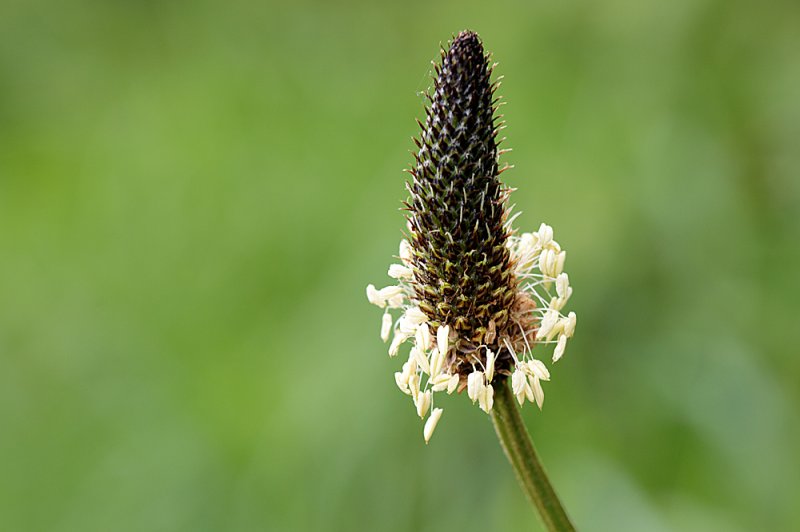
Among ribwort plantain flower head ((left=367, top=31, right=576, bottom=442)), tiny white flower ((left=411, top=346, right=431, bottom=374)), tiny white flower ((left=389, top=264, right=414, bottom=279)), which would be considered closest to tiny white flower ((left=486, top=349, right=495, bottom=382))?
ribwort plantain flower head ((left=367, top=31, right=576, bottom=442))

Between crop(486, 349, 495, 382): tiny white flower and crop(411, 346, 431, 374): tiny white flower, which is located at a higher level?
crop(411, 346, 431, 374): tiny white flower

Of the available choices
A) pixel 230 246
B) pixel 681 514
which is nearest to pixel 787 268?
pixel 681 514

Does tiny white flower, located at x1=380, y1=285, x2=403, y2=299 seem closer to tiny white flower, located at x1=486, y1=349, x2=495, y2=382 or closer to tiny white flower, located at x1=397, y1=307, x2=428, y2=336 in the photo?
tiny white flower, located at x1=397, y1=307, x2=428, y2=336

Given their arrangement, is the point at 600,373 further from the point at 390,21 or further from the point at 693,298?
the point at 390,21

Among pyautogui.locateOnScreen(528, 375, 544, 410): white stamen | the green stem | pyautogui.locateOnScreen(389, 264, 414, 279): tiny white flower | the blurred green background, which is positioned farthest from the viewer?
the blurred green background

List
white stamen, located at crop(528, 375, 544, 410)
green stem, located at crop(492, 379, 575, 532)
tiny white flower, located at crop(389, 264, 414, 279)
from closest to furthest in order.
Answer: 1. green stem, located at crop(492, 379, 575, 532)
2. white stamen, located at crop(528, 375, 544, 410)
3. tiny white flower, located at crop(389, 264, 414, 279)
